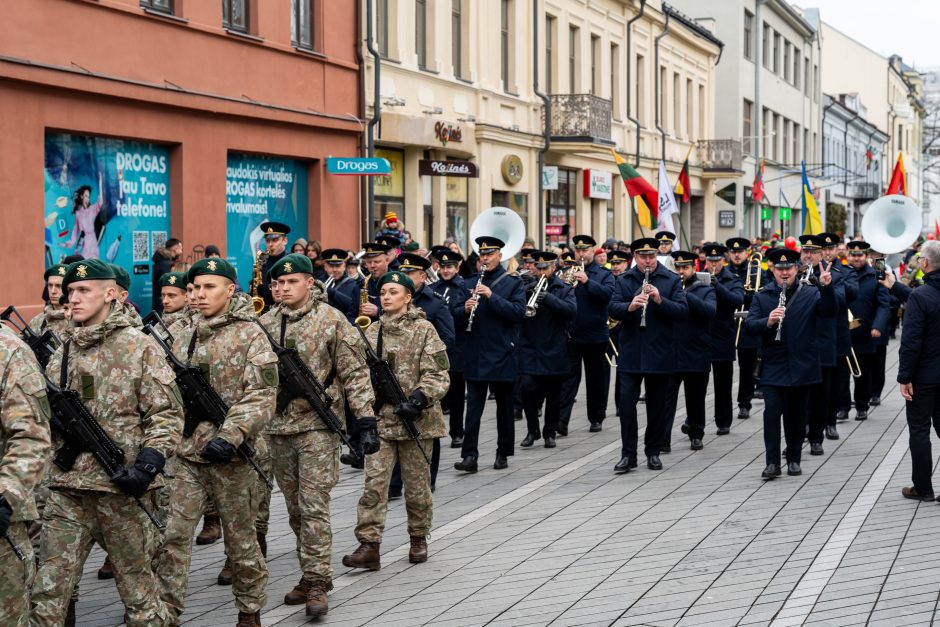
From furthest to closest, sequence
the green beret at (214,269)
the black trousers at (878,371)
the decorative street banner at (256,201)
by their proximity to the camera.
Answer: the decorative street banner at (256,201)
the black trousers at (878,371)
the green beret at (214,269)

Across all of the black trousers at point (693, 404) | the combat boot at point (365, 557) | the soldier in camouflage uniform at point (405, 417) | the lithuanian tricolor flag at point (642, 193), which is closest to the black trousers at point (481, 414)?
the black trousers at point (693, 404)

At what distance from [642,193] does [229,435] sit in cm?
1639

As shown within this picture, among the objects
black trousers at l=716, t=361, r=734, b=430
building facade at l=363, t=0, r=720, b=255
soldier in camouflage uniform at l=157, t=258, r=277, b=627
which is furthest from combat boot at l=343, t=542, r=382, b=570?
building facade at l=363, t=0, r=720, b=255

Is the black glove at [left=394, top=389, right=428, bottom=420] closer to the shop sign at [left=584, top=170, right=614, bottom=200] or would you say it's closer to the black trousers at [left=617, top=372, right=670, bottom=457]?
the black trousers at [left=617, top=372, right=670, bottom=457]

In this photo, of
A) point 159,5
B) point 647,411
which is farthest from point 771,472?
point 159,5

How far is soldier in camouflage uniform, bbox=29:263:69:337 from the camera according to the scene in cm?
839

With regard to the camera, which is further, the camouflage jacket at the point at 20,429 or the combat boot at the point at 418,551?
the combat boot at the point at 418,551

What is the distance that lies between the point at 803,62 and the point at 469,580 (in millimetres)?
59227

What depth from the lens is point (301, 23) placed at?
68.2ft

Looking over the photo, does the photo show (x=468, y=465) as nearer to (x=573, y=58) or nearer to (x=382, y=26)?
(x=382, y=26)

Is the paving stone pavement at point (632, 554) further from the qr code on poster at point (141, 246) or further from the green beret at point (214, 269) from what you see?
the qr code on poster at point (141, 246)

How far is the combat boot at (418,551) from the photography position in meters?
7.88

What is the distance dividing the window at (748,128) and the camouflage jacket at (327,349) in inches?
1789

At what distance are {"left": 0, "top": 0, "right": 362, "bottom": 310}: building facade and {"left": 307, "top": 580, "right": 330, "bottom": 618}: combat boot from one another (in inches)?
361
